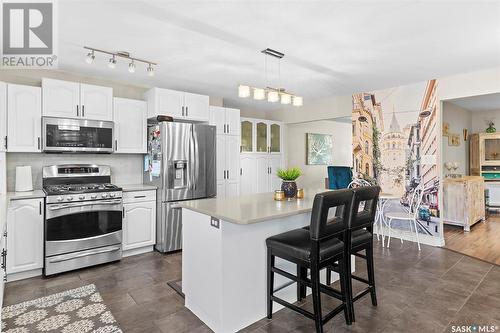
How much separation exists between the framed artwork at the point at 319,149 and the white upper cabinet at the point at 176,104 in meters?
3.47

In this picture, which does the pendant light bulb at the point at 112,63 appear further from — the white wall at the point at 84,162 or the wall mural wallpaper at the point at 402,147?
the wall mural wallpaper at the point at 402,147

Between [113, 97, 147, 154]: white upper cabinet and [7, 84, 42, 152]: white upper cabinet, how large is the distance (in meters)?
0.87

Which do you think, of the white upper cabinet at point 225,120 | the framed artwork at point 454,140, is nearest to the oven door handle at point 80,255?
the white upper cabinet at point 225,120

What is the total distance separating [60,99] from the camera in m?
3.51

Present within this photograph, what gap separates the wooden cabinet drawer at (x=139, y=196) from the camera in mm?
3803

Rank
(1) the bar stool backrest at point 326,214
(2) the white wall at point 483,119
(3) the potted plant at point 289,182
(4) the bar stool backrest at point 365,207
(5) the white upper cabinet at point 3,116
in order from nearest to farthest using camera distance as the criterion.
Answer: (1) the bar stool backrest at point 326,214 < (4) the bar stool backrest at point 365,207 < (3) the potted plant at point 289,182 < (5) the white upper cabinet at point 3,116 < (2) the white wall at point 483,119

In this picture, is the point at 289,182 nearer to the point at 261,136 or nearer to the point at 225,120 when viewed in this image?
the point at 225,120

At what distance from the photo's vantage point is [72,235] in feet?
10.9

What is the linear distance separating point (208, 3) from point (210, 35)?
1.83 ft

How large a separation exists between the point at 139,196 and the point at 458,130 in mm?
6927

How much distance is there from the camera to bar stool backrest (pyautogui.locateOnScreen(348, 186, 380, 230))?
2.23 m

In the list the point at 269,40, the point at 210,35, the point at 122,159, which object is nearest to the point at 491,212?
the point at 269,40

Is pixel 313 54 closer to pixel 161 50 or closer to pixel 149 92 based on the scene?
pixel 161 50

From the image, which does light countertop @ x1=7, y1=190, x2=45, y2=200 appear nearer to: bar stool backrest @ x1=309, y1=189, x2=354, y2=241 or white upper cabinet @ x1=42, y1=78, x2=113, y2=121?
white upper cabinet @ x1=42, y1=78, x2=113, y2=121
